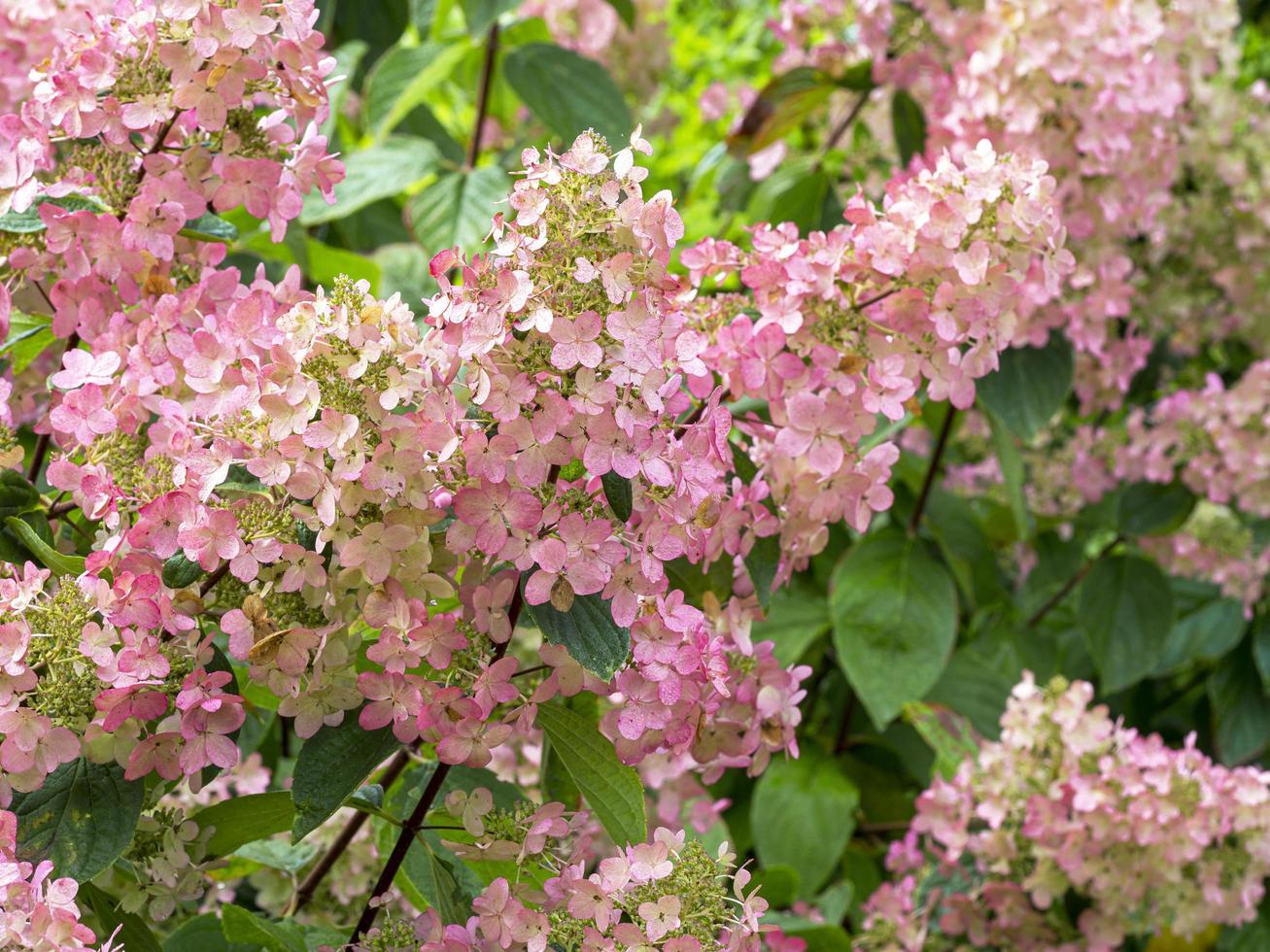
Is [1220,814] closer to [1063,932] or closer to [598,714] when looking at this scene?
[1063,932]

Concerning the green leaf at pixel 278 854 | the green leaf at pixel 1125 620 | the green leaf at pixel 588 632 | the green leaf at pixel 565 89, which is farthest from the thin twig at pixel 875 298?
the green leaf at pixel 1125 620

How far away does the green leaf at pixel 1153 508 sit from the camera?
1743 millimetres

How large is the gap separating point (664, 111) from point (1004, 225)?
94.7 inches

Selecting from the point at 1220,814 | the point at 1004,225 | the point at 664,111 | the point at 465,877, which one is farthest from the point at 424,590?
the point at 664,111

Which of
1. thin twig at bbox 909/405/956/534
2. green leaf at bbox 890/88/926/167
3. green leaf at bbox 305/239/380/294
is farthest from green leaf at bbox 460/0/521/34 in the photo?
thin twig at bbox 909/405/956/534

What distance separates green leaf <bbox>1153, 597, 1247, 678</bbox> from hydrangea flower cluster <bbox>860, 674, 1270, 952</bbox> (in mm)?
641

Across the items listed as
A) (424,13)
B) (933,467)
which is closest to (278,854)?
(933,467)

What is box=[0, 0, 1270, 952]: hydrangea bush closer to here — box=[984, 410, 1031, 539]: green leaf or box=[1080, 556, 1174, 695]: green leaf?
box=[984, 410, 1031, 539]: green leaf

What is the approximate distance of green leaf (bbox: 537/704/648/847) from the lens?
696 mm

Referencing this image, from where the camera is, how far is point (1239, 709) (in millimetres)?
A: 1835

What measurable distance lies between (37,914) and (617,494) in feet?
0.97

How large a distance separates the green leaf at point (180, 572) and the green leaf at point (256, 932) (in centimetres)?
18

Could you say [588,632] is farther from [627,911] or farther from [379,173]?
[379,173]

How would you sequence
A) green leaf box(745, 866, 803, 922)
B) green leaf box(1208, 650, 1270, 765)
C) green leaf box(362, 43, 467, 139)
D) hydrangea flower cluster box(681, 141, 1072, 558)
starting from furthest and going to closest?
1. green leaf box(1208, 650, 1270, 765)
2. green leaf box(362, 43, 467, 139)
3. green leaf box(745, 866, 803, 922)
4. hydrangea flower cluster box(681, 141, 1072, 558)
